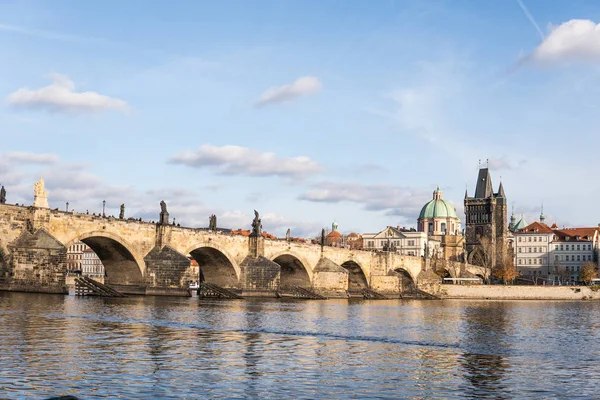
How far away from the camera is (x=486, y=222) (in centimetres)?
16475

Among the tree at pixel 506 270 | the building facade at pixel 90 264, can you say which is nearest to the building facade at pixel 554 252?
the tree at pixel 506 270

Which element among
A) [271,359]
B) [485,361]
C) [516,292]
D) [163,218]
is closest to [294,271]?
[163,218]

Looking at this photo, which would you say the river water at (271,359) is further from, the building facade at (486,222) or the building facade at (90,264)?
the building facade at (486,222)

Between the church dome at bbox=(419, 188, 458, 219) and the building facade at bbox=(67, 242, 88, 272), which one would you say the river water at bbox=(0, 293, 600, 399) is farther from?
the church dome at bbox=(419, 188, 458, 219)

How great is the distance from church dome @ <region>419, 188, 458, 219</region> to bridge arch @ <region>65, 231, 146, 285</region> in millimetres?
146205

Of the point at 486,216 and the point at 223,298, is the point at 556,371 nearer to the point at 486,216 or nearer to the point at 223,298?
the point at 223,298

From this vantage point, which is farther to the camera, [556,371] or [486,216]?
[486,216]

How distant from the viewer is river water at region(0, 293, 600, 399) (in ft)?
49.2

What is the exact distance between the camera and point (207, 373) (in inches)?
657

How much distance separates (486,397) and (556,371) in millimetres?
5352

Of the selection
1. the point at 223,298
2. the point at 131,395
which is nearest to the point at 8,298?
the point at 223,298

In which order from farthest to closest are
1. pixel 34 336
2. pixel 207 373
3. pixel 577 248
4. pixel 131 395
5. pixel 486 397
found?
pixel 577 248 < pixel 34 336 < pixel 207 373 < pixel 486 397 < pixel 131 395

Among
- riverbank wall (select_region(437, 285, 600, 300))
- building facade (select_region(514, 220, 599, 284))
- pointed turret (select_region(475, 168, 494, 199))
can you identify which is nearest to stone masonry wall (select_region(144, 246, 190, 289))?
riverbank wall (select_region(437, 285, 600, 300))

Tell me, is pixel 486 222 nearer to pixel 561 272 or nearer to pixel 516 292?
pixel 561 272
